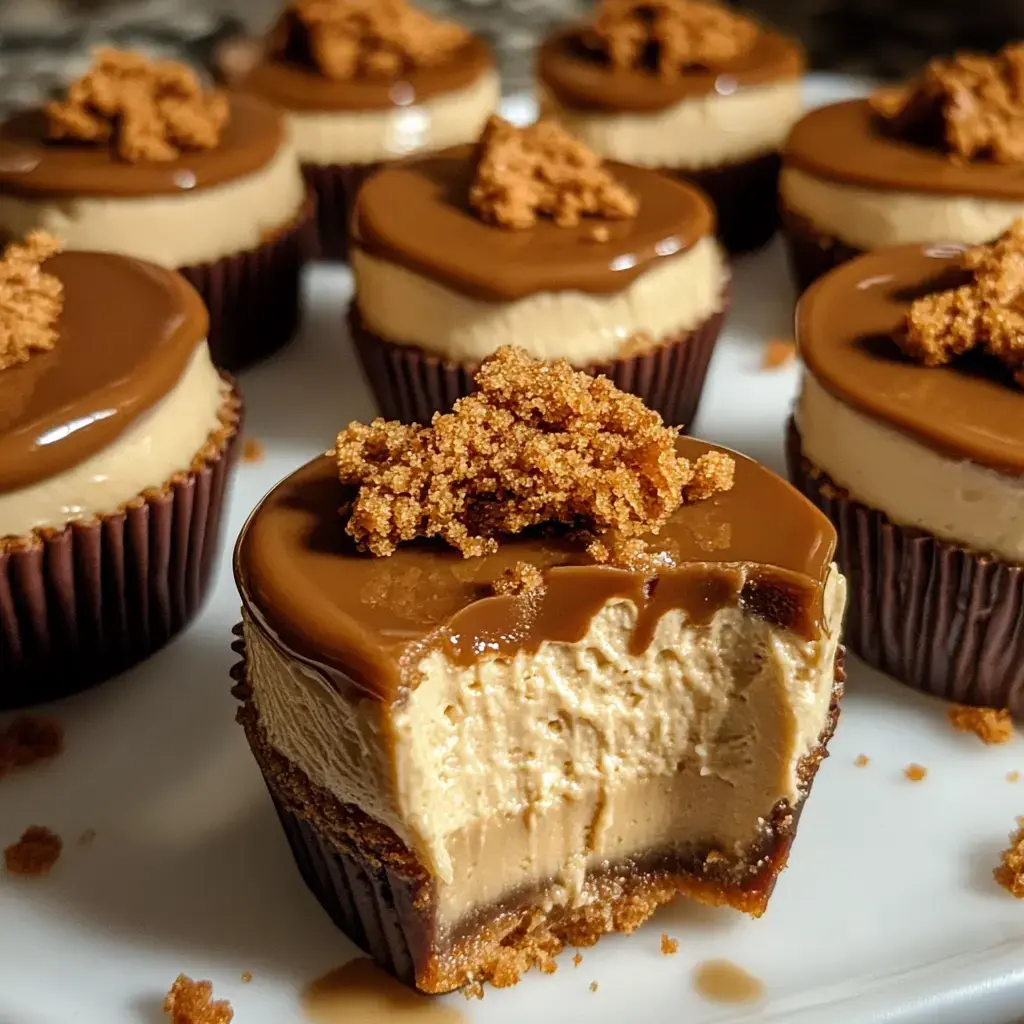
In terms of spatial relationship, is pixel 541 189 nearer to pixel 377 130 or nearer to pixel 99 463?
pixel 377 130

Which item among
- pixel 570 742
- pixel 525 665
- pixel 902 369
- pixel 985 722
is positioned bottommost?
pixel 985 722

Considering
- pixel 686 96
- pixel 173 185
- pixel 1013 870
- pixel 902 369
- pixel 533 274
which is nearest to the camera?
pixel 1013 870

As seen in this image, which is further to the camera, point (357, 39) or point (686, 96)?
point (357, 39)

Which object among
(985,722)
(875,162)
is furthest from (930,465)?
(875,162)

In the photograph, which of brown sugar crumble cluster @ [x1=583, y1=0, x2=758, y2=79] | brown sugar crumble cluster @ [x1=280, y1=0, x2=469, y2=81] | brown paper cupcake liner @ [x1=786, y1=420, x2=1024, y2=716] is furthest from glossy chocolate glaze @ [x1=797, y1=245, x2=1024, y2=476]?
brown sugar crumble cluster @ [x1=280, y1=0, x2=469, y2=81]

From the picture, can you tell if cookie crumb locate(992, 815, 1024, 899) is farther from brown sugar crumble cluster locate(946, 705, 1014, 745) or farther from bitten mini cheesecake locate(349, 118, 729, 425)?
bitten mini cheesecake locate(349, 118, 729, 425)

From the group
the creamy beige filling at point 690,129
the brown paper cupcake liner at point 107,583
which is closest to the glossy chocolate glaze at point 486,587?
the brown paper cupcake liner at point 107,583
